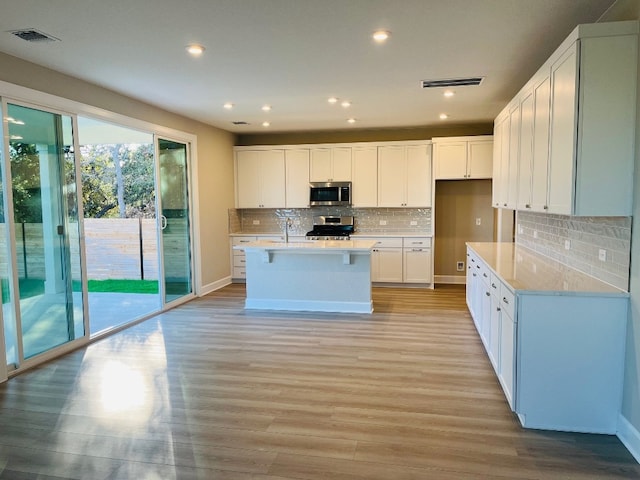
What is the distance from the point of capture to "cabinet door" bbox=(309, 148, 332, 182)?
7.67 meters

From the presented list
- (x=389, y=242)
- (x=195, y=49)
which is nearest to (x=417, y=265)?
(x=389, y=242)

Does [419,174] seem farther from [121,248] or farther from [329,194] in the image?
[121,248]

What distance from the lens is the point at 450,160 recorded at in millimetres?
7070

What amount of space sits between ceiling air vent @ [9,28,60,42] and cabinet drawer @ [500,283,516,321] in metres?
3.80

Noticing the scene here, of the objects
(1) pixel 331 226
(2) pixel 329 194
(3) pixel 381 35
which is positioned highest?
(3) pixel 381 35

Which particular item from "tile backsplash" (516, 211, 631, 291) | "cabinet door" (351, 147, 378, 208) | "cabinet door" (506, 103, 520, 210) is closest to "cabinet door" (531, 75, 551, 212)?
"tile backsplash" (516, 211, 631, 291)

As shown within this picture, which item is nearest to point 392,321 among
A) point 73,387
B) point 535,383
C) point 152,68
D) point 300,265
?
point 300,265

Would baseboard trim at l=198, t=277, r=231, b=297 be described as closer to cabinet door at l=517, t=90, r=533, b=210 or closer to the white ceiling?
the white ceiling

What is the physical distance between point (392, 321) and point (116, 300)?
4476 mm

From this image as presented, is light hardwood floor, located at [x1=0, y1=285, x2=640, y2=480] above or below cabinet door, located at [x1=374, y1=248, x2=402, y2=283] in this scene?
below

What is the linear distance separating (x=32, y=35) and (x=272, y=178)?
4894mm

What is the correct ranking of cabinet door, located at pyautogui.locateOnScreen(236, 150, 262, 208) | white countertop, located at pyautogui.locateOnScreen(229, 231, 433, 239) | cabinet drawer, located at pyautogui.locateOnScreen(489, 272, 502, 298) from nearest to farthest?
cabinet drawer, located at pyautogui.locateOnScreen(489, 272, 502, 298), white countertop, located at pyautogui.locateOnScreen(229, 231, 433, 239), cabinet door, located at pyautogui.locateOnScreen(236, 150, 262, 208)

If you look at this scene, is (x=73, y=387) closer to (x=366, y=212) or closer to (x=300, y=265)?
(x=300, y=265)

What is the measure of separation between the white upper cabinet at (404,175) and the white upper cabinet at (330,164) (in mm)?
581
